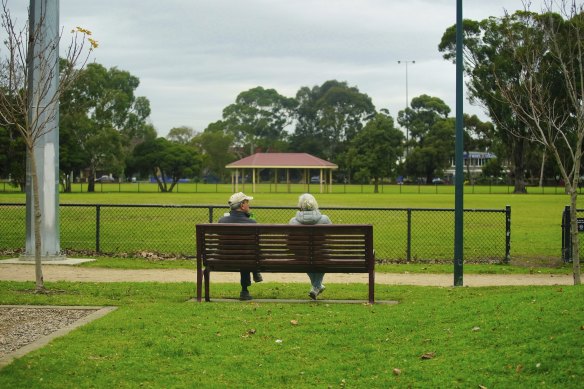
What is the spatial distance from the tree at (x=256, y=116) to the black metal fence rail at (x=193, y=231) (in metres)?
101

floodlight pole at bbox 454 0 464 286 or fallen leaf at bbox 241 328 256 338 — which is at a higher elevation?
floodlight pole at bbox 454 0 464 286

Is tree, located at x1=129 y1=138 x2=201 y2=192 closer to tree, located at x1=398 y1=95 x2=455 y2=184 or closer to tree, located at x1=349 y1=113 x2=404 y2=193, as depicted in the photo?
tree, located at x1=349 y1=113 x2=404 y2=193

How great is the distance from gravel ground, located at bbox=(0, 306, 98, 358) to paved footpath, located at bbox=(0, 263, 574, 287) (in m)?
3.38

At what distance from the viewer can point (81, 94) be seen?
83125 mm

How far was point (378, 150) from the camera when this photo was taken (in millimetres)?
88188

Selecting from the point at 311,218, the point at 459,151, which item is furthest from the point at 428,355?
the point at 459,151

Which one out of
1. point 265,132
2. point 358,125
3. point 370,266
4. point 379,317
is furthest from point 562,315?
point 265,132

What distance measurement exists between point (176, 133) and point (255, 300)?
133667 mm

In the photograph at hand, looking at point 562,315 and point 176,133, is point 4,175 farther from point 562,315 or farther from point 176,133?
point 176,133

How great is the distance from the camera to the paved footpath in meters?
12.7

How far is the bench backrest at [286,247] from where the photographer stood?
9602 mm

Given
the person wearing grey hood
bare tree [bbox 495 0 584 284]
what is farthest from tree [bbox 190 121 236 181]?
the person wearing grey hood

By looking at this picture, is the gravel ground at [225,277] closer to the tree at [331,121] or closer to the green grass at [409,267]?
the green grass at [409,267]

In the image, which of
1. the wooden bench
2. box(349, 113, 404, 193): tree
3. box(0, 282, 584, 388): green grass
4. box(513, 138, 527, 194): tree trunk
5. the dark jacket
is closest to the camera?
box(0, 282, 584, 388): green grass
